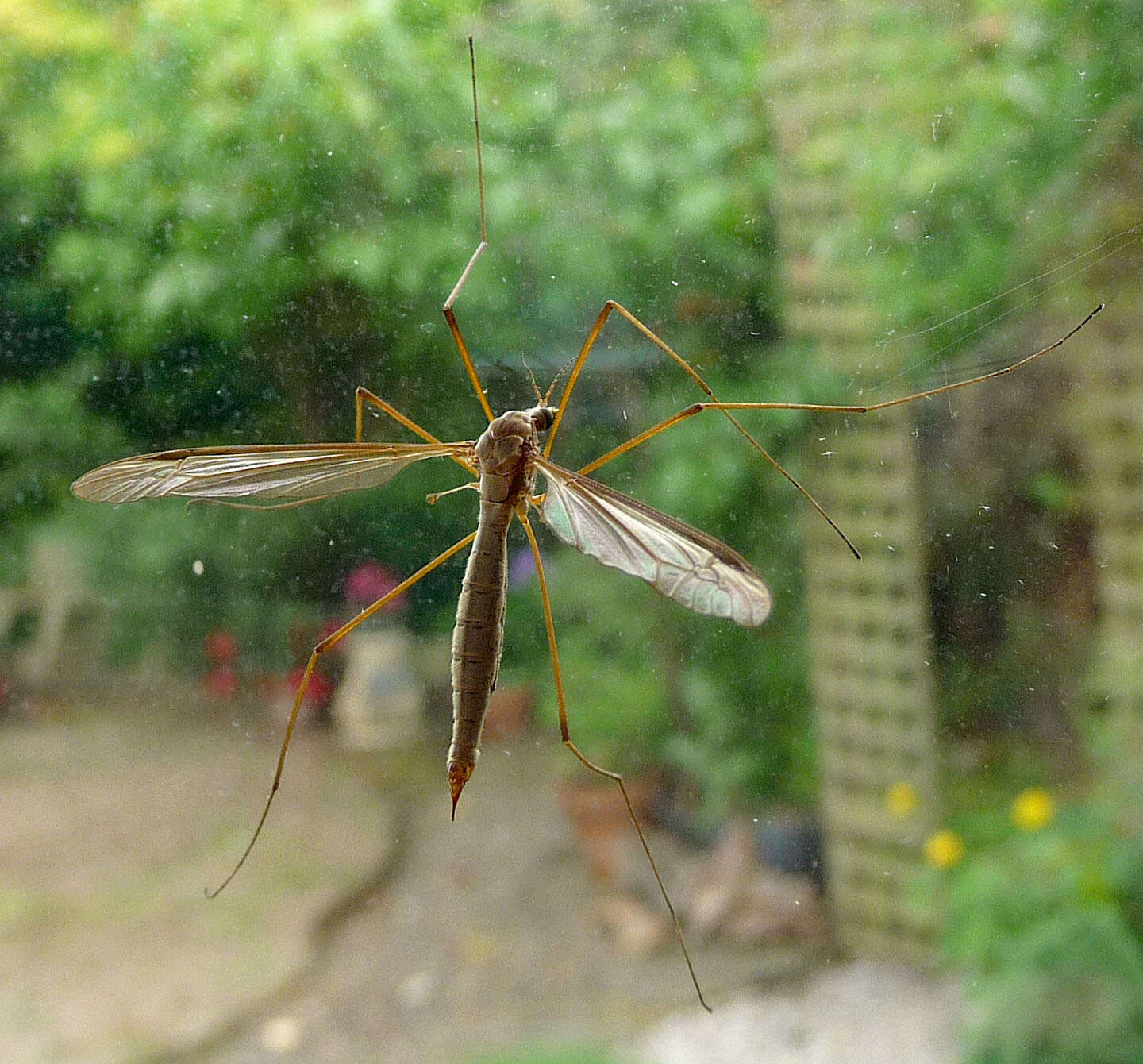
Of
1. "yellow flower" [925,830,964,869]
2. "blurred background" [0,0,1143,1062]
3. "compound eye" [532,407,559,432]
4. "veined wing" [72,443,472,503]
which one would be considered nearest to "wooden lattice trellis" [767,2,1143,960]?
"blurred background" [0,0,1143,1062]

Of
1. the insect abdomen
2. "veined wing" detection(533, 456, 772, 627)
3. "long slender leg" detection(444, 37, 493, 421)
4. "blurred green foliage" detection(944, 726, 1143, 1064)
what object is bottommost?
"blurred green foliage" detection(944, 726, 1143, 1064)

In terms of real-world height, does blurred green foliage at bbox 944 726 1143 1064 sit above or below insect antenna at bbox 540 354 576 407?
below

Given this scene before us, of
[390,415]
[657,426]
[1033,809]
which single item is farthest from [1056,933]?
[390,415]

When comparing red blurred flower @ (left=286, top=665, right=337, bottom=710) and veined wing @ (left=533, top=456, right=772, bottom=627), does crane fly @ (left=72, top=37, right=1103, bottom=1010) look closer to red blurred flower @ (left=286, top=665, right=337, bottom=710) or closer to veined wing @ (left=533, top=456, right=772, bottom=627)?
veined wing @ (left=533, top=456, right=772, bottom=627)

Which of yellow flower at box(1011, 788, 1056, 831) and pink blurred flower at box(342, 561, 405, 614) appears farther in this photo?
yellow flower at box(1011, 788, 1056, 831)

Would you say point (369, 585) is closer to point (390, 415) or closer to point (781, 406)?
point (390, 415)

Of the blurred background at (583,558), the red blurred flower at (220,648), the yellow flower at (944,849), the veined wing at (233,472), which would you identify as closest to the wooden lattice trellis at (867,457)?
the blurred background at (583,558)

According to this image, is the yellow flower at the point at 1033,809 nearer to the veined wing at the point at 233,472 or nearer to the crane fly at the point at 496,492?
the crane fly at the point at 496,492

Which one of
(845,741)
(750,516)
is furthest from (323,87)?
(845,741)
